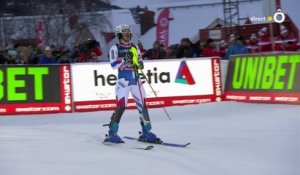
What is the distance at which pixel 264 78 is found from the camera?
516 inches

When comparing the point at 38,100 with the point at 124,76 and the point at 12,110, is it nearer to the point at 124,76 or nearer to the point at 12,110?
the point at 12,110

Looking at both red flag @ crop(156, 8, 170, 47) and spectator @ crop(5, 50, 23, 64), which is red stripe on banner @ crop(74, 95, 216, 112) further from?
red flag @ crop(156, 8, 170, 47)

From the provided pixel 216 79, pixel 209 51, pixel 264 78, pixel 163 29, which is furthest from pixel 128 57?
pixel 163 29

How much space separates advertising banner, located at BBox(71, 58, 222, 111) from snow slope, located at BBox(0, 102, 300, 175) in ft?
3.43

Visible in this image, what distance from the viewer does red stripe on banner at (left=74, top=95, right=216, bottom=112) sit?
44.7 ft

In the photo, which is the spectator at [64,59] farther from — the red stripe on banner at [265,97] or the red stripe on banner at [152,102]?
the red stripe on banner at [265,97]

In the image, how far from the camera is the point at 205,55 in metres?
15.4

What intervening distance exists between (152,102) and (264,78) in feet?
9.03

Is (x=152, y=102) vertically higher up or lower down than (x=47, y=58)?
lower down

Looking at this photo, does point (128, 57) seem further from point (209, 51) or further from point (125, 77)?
point (209, 51)

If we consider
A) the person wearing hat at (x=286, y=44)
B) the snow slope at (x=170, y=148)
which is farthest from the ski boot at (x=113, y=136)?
the person wearing hat at (x=286, y=44)

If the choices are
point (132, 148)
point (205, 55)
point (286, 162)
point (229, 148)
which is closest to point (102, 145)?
point (132, 148)

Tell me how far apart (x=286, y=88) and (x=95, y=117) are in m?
4.30

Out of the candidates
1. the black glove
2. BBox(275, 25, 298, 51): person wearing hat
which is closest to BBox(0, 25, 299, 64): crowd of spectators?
BBox(275, 25, 298, 51): person wearing hat
